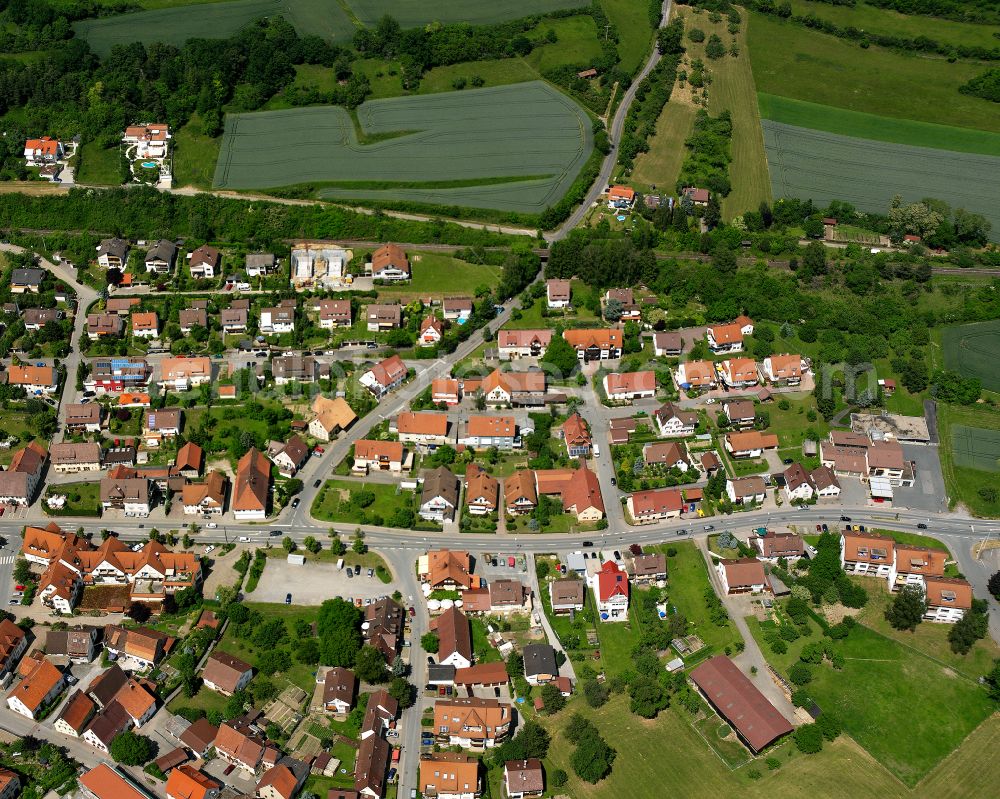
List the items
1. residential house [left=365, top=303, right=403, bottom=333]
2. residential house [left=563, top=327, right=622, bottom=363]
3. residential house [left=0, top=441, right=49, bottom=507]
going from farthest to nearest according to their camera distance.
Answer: residential house [left=365, top=303, right=403, bottom=333] < residential house [left=563, top=327, right=622, bottom=363] < residential house [left=0, top=441, right=49, bottom=507]

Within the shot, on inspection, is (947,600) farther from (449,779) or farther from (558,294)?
(558,294)

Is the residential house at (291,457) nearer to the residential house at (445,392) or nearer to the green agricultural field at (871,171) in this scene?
the residential house at (445,392)

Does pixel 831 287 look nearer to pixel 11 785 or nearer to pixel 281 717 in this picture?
pixel 281 717

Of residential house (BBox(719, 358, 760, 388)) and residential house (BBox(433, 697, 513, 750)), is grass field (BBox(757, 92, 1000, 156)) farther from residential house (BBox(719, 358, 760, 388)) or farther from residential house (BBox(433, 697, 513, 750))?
residential house (BBox(433, 697, 513, 750))

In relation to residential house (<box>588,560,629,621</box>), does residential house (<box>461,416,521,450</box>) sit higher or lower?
higher

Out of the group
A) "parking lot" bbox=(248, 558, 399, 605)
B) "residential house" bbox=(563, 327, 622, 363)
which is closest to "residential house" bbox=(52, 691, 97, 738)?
"parking lot" bbox=(248, 558, 399, 605)

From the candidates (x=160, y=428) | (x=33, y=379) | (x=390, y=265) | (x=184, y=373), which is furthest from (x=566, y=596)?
(x=33, y=379)

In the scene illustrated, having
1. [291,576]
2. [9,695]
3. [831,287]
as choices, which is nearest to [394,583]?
[291,576]
